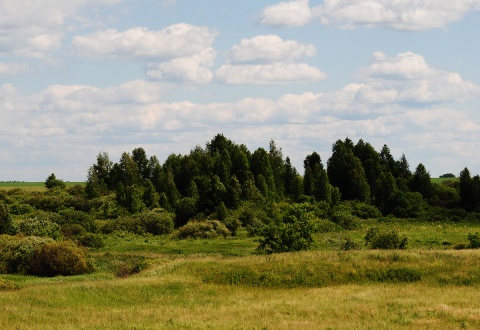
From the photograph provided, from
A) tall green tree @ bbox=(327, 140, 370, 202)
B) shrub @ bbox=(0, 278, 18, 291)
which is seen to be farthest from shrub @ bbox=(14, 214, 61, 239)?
tall green tree @ bbox=(327, 140, 370, 202)

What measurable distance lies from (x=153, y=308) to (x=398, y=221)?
6820 cm

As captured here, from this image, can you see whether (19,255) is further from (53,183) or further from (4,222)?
(53,183)

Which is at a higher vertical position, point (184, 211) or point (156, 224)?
point (184, 211)

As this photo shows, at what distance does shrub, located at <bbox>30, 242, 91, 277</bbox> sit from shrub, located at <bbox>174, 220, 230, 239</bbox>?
2909 cm

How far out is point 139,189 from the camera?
119875mm

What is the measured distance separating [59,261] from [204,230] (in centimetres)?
3234

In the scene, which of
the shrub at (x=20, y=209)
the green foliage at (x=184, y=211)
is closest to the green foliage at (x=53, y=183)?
the shrub at (x=20, y=209)

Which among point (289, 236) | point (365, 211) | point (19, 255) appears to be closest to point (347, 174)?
point (365, 211)

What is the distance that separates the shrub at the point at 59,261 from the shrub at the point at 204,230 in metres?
29.1

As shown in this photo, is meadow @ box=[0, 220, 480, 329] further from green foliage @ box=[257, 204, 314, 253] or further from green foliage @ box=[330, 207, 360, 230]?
green foliage @ box=[330, 207, 360, 230]

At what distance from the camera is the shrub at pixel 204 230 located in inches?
3499

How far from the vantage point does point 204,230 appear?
89875 millimetres

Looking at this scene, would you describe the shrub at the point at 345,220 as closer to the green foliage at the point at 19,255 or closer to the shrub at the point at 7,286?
the green foliage at the point at 19,255

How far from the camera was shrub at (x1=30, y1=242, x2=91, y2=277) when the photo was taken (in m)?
59.5
